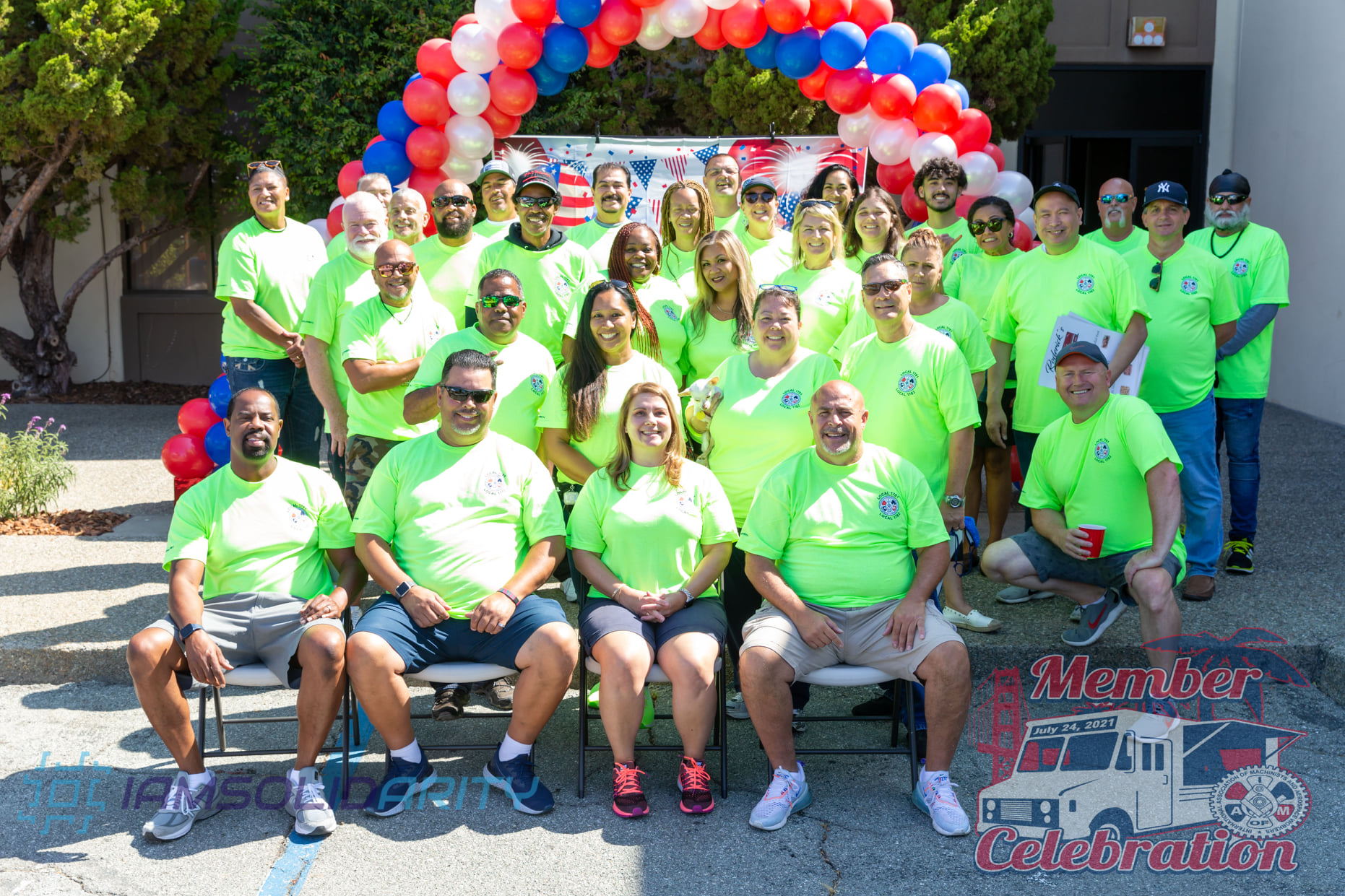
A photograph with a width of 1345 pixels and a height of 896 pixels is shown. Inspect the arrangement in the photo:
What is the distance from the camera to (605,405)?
4324 millimetres

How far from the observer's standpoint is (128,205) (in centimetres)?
1105

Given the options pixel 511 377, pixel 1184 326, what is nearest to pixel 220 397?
pixel 511 377

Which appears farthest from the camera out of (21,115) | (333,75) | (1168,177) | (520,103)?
(1168,177)

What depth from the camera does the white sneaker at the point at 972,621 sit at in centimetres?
489

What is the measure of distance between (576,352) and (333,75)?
7.33 meters

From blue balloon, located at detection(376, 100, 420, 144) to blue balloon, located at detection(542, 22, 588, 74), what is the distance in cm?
99

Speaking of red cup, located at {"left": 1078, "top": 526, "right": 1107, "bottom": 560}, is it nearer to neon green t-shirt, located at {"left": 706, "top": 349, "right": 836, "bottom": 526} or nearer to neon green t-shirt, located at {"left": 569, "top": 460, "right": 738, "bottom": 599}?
neon green t-shirt, located at {"left": 706, "top": 349, "right": 836, "bottom": 526}

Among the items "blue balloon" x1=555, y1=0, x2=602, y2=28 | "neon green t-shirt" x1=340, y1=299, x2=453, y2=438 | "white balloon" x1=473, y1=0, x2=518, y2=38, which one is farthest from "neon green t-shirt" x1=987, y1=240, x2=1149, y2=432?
"white balloon" x1=473, y1=0, x2=518, y2=38

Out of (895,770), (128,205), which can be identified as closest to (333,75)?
(128,205)

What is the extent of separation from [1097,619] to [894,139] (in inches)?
136

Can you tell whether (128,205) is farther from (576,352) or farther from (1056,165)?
(1056,165)

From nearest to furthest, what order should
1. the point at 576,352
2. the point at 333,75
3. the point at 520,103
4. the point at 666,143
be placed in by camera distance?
1. the point at 576,352
2. the point at 520,103
3. the point at 666,143
4. the point at 333,75

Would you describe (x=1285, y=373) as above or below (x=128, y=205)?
below

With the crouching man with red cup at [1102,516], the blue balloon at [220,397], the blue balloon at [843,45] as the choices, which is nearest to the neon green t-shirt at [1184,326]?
the crouching man with red cup at [1102,516]
